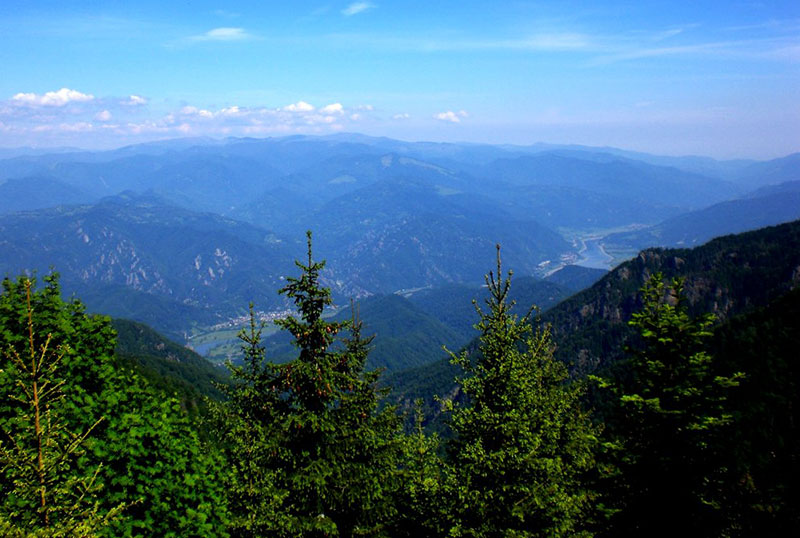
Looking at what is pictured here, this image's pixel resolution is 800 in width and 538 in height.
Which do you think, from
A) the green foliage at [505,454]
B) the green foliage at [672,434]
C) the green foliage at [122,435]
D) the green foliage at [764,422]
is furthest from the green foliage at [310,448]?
the green foliage at [764,422]

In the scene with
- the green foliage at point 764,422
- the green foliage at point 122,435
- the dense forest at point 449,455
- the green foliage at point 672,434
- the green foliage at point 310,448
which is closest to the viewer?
the green foliage at point 764,422

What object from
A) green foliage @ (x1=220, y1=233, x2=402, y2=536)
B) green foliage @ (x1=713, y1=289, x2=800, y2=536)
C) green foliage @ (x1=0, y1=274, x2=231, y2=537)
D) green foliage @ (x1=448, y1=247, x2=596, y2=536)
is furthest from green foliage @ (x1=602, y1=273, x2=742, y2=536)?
green foliage @ (x1=0, y1=274, x2=231, y2=537)

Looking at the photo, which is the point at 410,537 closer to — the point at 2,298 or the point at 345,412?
the point at 345,412

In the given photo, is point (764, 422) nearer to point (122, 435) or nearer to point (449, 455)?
point (449, 455)

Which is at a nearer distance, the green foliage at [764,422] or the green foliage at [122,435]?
the green foliage at [764,422]

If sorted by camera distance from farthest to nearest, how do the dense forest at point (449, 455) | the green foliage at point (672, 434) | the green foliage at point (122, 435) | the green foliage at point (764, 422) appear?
1. the green foliage at point (122, 435)
2. the green foliage at point (672, 434)
3. the dense forest at point (449, 455)
4. the green foliage at point (764, 422)

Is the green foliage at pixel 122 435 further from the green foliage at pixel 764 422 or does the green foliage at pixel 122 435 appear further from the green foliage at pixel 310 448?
the green foliage at pixel 764 422
